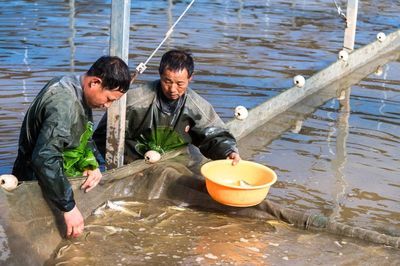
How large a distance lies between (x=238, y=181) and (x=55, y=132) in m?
1.51

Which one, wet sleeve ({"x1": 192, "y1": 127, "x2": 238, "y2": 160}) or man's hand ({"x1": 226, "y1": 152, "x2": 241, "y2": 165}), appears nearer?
man's hand ({"x1": 226, "y1": 152, "x2": 241, "y2": 165})

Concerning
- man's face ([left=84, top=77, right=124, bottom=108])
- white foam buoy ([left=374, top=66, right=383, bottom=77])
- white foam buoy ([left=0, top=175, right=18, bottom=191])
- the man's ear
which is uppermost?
the man's ear

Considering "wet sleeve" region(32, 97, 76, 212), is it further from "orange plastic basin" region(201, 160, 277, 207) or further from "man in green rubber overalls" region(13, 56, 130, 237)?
"orange plastic basin" region(201, 160, 277, 207)

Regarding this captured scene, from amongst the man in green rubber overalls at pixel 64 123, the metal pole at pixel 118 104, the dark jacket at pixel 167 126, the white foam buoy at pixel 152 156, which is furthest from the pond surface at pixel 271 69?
the man in green rubber overalls at pixel 64 123

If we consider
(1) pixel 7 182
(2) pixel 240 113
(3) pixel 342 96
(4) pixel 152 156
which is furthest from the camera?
(3) pixel 342 96

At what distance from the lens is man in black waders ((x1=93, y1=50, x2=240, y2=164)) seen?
484cm

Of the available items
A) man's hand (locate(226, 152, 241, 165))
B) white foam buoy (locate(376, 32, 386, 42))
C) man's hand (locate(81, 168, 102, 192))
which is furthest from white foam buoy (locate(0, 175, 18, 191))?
white foam buoy (locate(376, 32, 386, 42))

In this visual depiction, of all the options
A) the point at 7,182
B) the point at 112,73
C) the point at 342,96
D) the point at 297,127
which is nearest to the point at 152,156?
the point at 112,73

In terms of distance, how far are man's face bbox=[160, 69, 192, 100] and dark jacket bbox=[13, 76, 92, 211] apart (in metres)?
0.74

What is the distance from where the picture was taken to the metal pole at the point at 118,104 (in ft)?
14.8

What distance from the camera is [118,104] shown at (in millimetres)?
4598

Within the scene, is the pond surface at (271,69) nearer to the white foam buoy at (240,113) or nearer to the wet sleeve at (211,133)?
the white foam buoy at (240,113)

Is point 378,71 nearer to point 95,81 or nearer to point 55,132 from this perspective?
point 95,81

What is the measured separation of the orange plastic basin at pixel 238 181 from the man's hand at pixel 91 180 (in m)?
0.69
